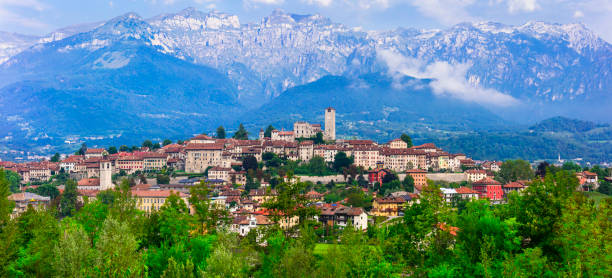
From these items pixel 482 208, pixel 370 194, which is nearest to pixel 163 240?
pixel 482 208

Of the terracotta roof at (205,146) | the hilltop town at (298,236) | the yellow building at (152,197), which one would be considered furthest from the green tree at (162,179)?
the hilltop town at (298,236)

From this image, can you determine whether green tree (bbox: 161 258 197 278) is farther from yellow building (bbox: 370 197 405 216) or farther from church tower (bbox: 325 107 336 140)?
church tower (bbox: 325 107 336 140)

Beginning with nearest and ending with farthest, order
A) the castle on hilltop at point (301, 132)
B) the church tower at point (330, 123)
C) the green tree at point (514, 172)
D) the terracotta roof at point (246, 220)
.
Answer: the terracotta roof at point (246, 220) → the green tree at point (514, 172) → the castle on hilltop at point (301, 132) → the church tower at point (330, 123)

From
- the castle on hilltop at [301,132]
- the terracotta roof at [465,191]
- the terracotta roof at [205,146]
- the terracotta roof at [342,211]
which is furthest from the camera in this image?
the castle on hilltop at [301,132]

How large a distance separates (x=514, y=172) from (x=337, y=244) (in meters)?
81.9

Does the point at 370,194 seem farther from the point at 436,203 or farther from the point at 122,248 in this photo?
the point at 122,248

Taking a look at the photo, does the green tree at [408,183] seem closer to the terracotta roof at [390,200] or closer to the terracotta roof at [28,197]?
the terracotta roof at [390,200]

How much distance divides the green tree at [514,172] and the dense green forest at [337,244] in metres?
70.8

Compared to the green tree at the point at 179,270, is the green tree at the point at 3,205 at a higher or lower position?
higher

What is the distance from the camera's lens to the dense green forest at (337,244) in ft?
100

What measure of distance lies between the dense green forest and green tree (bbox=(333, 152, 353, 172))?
2589 inches

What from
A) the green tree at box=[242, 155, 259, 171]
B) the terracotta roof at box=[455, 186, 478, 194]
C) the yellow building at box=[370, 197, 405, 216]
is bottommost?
the yellow building at box=[370, 197, 405, 216]

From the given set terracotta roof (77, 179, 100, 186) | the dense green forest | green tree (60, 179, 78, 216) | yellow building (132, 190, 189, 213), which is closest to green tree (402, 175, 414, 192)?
yellow building (132, 190, 189, 213)

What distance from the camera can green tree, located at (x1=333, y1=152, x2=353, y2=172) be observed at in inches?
4318
